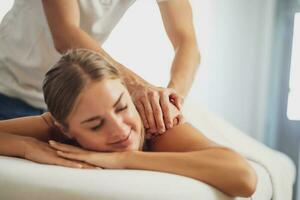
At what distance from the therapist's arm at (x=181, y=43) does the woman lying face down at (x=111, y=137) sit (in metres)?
0.24

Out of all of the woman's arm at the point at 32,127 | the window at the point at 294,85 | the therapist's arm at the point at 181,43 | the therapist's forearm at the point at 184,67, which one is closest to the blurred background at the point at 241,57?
the window at the point at 294,85

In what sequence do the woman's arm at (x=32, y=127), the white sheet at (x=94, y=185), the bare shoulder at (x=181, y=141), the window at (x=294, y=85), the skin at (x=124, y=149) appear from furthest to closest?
the window at (x=294, y=85), the woman's arm at (x=32, y=127), the bare shoulder at (x=181, y=141), the skin at (x=124, y=149), the white sheet at (x=94, y=185)

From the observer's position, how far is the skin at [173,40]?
0.98 metres

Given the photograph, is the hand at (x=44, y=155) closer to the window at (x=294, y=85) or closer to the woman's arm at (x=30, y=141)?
the woman's arm at (x=30, y=141)

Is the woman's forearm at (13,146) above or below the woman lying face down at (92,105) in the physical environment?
below

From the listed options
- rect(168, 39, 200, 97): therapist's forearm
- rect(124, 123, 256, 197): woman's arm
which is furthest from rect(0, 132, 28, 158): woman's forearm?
rect(168, 39, 200, 97): therapist's forearm

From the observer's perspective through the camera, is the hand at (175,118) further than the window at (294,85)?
No

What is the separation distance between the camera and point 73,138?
966mm

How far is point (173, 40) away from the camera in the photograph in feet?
4.74

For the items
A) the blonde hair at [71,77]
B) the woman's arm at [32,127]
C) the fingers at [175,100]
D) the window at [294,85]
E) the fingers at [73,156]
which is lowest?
the window at [294,85]

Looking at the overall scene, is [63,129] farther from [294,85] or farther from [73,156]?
[294,85]

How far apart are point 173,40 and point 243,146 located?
381 millimetres

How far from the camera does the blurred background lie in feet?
6.88

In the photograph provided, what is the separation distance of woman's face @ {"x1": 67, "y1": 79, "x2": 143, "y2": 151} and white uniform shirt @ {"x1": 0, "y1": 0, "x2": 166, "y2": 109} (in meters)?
0.38
